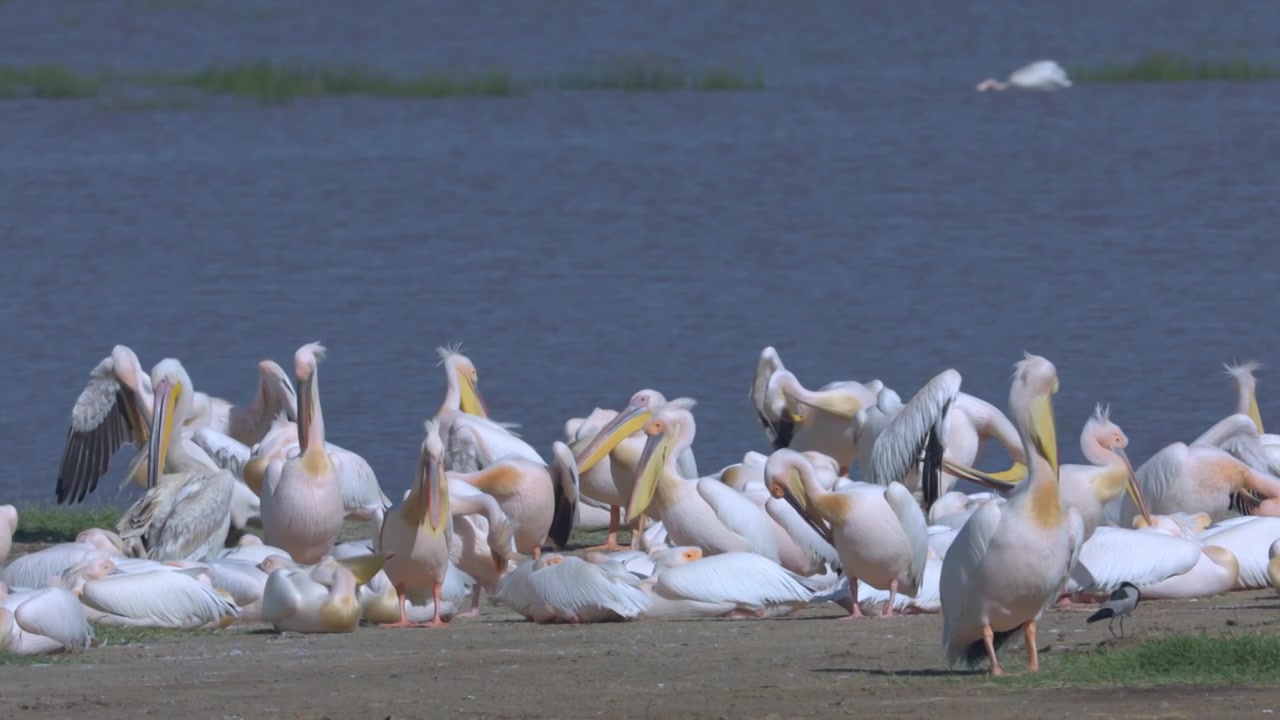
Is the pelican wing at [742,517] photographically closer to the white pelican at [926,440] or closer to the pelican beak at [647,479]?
the pelican beak at [647,479]

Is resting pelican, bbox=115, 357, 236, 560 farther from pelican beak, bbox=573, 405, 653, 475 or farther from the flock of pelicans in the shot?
pelican beak, bbox=573, 405, 653, 475

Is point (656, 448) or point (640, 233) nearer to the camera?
point (656, 448)

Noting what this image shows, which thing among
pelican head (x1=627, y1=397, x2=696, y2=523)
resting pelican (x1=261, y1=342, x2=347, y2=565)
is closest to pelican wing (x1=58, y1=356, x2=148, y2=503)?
resting pelican (x1=261, y1=342, x2=347, y2=565)

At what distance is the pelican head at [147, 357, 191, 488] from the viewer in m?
10.0

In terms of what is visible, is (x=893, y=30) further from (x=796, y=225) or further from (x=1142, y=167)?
(x=796, y=225)

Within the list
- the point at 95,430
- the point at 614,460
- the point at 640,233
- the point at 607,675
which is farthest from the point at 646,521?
the point at 640,233

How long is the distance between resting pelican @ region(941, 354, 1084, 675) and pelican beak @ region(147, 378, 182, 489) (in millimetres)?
4704

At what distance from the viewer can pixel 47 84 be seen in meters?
30.9

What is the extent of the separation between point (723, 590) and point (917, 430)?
2.32m

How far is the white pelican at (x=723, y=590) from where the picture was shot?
300 inches

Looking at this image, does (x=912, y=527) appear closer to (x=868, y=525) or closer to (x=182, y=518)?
(x=868, y=525)

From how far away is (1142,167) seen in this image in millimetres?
25422

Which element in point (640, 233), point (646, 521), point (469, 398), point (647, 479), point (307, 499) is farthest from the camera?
point (640, 233)

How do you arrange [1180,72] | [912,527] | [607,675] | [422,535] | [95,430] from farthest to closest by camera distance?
[1180,72] → [95,430] → [422,535] → [912,527] → [607,675]
